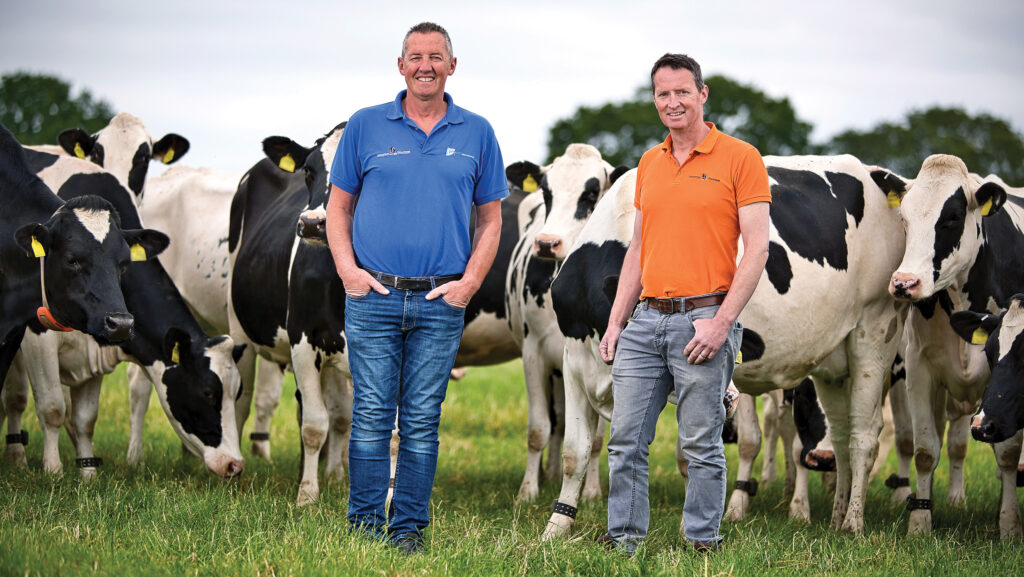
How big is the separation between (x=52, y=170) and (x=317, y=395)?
3.11m

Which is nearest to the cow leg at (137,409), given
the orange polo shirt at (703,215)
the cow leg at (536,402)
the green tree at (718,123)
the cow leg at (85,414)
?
the cow leg at (85,414)

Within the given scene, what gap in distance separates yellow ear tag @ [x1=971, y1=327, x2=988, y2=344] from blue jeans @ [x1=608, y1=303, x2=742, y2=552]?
7.77 ft

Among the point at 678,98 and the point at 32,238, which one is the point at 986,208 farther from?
the point at 32,238

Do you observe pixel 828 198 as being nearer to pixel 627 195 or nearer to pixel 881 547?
pixel 627 195

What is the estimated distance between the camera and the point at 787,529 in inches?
265

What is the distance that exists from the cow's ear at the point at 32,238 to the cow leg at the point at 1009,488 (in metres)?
6.35

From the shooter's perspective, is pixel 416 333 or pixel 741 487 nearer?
pixel 416 333

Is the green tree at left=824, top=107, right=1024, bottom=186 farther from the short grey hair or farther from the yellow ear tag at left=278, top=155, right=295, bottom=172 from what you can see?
the short grey hair

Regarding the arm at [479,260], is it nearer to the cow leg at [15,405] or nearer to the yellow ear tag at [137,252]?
the yellow ear tag at [137,252]

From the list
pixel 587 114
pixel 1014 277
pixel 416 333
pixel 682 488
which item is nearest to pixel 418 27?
pixel 416 333

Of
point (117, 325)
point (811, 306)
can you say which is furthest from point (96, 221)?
point (811, 306)

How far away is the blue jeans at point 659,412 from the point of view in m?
4.82

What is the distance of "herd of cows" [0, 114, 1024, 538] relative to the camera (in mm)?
6508

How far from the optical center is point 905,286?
6480mm
